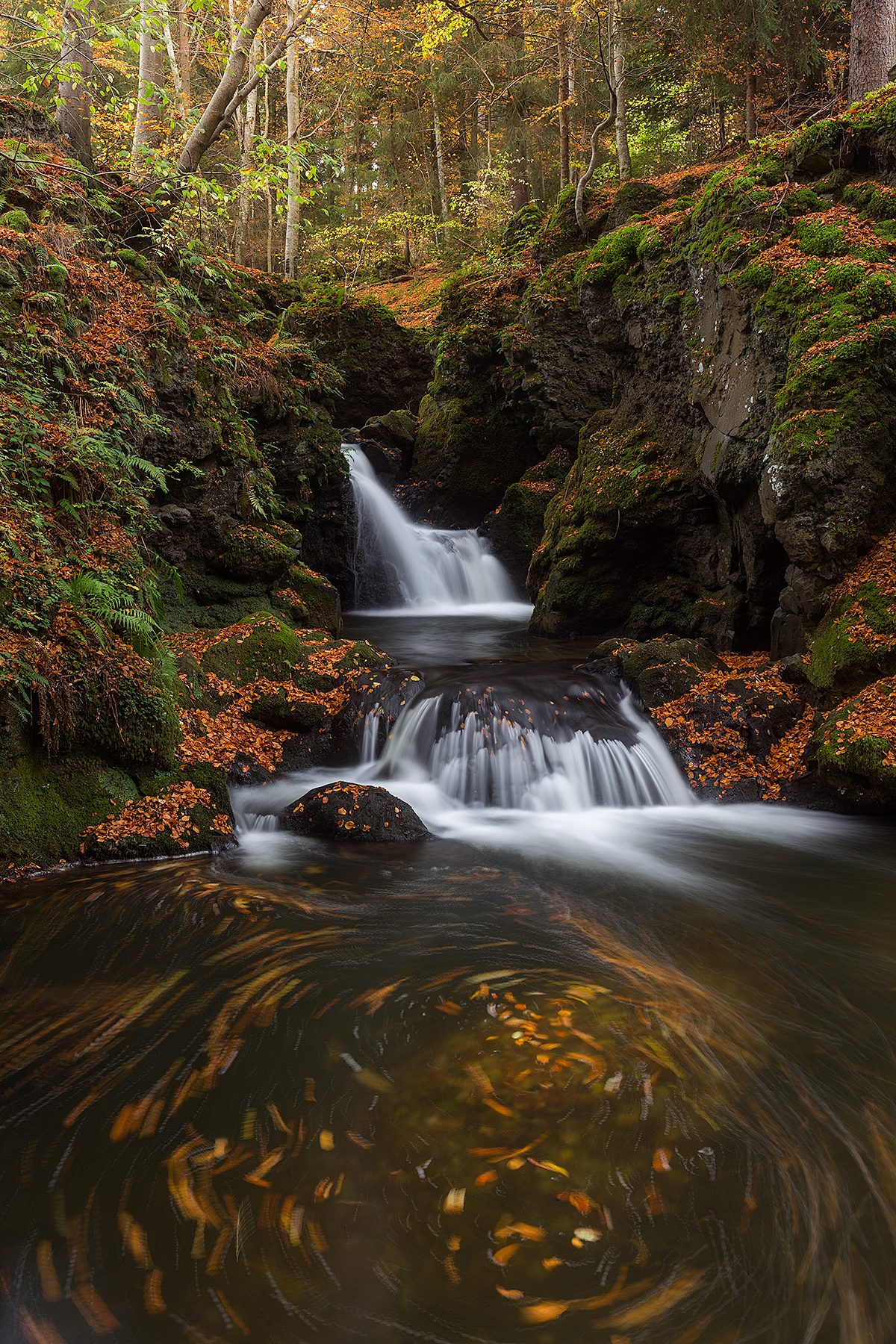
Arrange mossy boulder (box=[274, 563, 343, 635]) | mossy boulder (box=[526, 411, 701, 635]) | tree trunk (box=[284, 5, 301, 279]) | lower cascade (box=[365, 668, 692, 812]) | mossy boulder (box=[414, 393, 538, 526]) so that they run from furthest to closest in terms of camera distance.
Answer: tree trunk (box=[284, 5, 301, 279]), mossy boulder (box=[414, 393, 538, 526]), mossy boulder (box=[526, 411, 701, 635]), mossy boulder (box=[274, 563, 343, 635]), lower cascade (box=[365, 668, 692, 812])

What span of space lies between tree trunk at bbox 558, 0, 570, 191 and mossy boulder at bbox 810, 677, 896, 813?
46.3ft

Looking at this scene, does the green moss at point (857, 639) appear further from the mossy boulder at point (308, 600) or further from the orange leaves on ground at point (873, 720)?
the mossy boulder at point (308, 600)

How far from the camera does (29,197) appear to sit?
28.9 feet

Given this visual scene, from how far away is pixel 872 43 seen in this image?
10438 mm

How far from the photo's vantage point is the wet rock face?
6.52 meters

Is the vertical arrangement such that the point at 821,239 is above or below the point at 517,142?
below

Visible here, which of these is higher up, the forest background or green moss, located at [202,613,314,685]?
the forest background

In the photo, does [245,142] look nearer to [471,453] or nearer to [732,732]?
[471,453]

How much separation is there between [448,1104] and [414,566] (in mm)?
14219

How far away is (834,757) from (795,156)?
8.06 meters

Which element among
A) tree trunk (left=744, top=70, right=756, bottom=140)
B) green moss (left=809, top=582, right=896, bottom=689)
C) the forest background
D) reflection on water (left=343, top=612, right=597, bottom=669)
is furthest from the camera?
tree trunk (left=744, top=70, right=756, bottom=140)

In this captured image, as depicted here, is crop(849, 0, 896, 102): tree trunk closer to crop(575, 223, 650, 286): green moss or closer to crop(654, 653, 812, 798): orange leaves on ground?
crop(575, 223, 650, 286): green moss

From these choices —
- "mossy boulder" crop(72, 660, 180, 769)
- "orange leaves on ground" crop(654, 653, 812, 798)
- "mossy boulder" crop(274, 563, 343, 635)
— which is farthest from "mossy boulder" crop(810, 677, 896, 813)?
"mossy boulder" crop(274, 563, 343, 635)

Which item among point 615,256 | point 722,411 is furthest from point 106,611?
point 615,256
